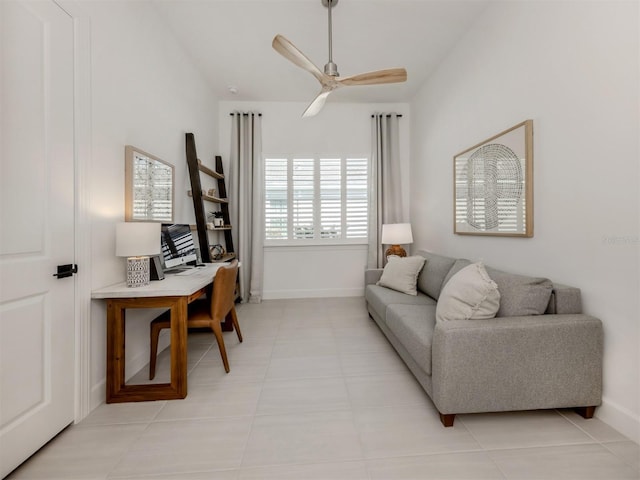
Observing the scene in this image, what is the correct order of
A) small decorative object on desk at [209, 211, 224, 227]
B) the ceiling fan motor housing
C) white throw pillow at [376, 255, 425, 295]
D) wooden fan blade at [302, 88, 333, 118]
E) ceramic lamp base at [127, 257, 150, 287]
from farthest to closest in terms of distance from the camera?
1. small decorative object on desk at [209, 211, 224, 227]
2. white throw pillow at [376, 255, 425, 295]
3. wooden fan blade at [302, 88, 333, 118]
4. the ceiling fan motor housing
5. ceramic lamp base at [127, 257, 150, 287]

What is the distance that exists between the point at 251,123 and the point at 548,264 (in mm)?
3925

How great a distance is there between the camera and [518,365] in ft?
5.01

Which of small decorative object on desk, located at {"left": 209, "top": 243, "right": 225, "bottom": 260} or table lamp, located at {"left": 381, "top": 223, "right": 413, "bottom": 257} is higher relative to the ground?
table lamp, located at {"left": 381, "top": 223, "right": 413, "bottom": 257}

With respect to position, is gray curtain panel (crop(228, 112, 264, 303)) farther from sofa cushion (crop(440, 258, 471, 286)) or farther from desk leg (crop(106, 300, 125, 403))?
sofa cushion (crop(440, 258, 471, 286))

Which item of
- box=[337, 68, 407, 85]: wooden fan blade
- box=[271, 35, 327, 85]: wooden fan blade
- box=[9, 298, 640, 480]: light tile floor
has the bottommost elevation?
box=[9, 298, 640, 480]: light tile floor

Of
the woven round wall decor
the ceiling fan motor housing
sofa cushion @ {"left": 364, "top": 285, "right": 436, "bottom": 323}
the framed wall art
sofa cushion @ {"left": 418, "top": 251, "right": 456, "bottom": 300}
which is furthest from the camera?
sofa cushion @ {"left": 418, "top": 251, "right": 456, "bottom": 300}

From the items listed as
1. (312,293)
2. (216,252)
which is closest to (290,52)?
(216,252)

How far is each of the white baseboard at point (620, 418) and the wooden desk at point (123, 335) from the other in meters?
2.51

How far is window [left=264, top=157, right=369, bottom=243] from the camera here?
4.34 meters

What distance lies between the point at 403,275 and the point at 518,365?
5.33 ft

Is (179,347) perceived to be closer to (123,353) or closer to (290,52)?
(123,353)

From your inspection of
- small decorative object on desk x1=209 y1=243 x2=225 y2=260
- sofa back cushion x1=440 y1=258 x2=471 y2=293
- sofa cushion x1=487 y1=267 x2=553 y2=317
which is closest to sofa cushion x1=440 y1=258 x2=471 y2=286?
sofa back cushion x1=440 y1=258 x2=471 y2=293

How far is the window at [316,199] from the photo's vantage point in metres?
4.34

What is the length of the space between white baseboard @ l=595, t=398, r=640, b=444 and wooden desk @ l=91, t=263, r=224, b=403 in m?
2.51
